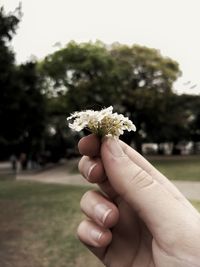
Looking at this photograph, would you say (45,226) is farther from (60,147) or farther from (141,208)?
(60,147)

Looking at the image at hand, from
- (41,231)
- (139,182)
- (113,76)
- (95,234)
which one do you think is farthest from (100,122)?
(113,76)

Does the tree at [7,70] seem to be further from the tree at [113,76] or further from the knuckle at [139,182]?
the knuckle at [139,182]

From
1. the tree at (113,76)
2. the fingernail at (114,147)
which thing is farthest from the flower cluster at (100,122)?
the tree at (113,76)

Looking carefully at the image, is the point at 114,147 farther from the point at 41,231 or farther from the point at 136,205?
the point at 41,231

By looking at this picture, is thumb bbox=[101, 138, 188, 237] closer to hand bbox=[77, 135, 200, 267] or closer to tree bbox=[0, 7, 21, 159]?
hand bbox=[77, 135, 200, 267]

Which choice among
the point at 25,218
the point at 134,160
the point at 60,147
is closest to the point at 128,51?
the point at 60,147

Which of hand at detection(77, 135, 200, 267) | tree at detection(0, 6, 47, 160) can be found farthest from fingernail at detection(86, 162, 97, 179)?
tree at detection(0, 6, 47, 160)
